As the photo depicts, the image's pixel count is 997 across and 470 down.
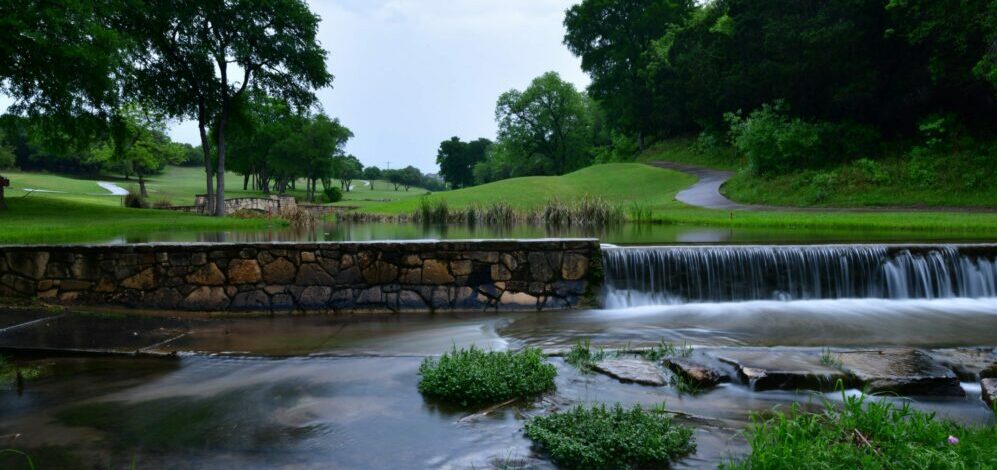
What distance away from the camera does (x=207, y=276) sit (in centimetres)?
859

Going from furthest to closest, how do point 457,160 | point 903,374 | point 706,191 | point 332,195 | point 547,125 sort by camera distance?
point 457,160
point 547,125
point 332,195
point 706,191
point 903,374

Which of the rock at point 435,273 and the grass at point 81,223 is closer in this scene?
the rock at point 435,273

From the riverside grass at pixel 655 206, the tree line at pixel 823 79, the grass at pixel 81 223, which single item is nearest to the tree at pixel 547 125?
the tree line at pixel 823 79

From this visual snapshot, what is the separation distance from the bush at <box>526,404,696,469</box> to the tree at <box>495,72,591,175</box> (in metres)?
68.4

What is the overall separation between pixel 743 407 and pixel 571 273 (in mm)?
4610

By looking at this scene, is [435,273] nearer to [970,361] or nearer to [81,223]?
[970,361]

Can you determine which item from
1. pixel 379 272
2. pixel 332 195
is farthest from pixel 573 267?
pixel 332 195

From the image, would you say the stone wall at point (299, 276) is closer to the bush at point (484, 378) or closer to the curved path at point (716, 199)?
the bush at point (484, 378)

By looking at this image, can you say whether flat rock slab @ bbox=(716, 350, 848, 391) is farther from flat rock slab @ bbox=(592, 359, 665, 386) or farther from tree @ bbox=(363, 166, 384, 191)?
tree @ bbox=(363, 166, 384, 191)

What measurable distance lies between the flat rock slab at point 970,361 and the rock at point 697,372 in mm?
2147

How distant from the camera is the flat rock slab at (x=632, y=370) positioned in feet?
17.1

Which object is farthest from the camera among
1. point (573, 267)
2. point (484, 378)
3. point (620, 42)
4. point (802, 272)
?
point (620, 42)

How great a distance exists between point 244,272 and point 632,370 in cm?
591

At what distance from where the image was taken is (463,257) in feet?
29.0
